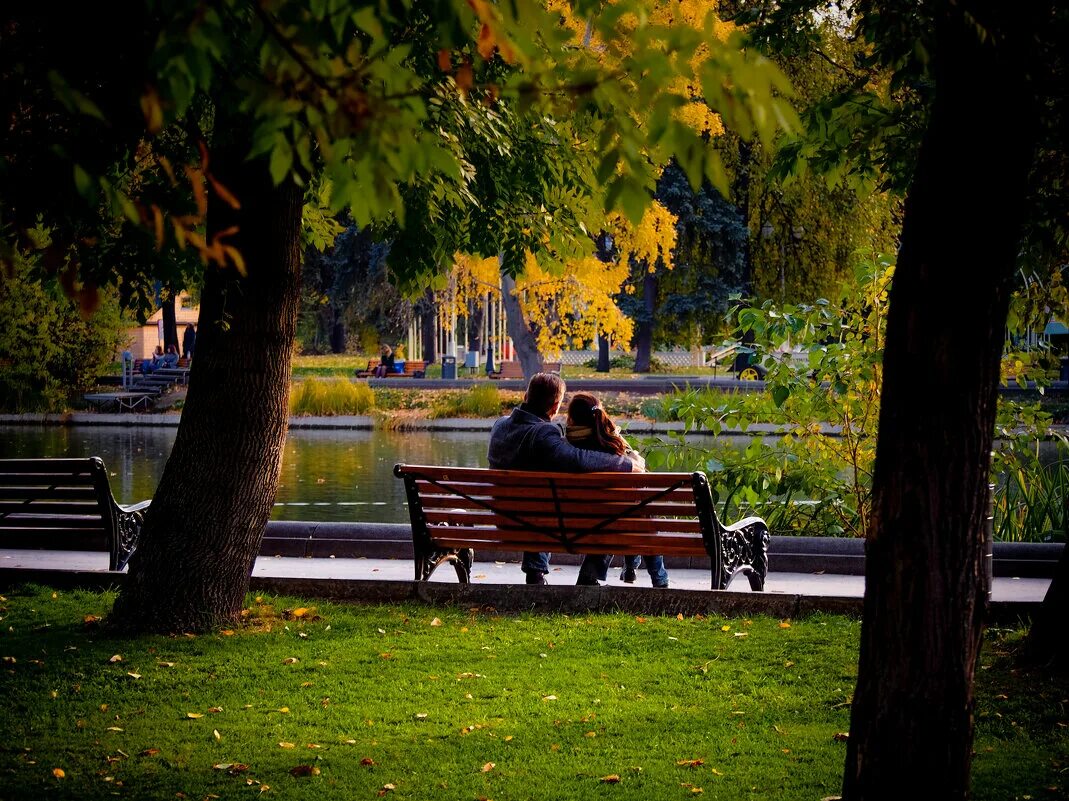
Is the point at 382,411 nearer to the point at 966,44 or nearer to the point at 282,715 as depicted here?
the point at 282,715

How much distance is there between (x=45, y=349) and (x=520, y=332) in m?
11.0

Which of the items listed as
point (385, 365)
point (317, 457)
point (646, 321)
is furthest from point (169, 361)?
point (317, 457)

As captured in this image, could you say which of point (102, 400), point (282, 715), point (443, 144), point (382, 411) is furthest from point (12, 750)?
point (102, 400)

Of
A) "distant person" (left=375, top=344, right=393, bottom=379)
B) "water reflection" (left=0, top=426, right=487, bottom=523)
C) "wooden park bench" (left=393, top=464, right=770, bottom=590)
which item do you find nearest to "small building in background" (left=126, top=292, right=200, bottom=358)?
"distant person" (left=375, top=344, right=393, bottom=379)

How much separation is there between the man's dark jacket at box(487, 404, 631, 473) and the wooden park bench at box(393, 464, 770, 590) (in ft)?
1.17

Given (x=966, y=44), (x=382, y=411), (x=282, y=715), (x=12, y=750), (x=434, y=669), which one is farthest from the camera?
(x=382, y=411)

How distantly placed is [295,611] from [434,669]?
151cm

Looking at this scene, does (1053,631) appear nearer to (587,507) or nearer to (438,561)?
(587,507)

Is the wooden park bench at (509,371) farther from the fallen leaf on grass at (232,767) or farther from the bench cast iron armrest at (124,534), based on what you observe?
the fallen leaf on grass at (232,767)

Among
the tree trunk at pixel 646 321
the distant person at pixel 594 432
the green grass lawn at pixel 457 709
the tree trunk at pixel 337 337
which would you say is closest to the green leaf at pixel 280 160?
the green grass lawn at pixel 457 709

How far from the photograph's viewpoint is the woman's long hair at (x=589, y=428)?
27.4 ft

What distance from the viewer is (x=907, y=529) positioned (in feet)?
12.6

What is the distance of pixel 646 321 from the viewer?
43.6 metres

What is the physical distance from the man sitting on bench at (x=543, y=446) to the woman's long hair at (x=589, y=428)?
0.12 m
